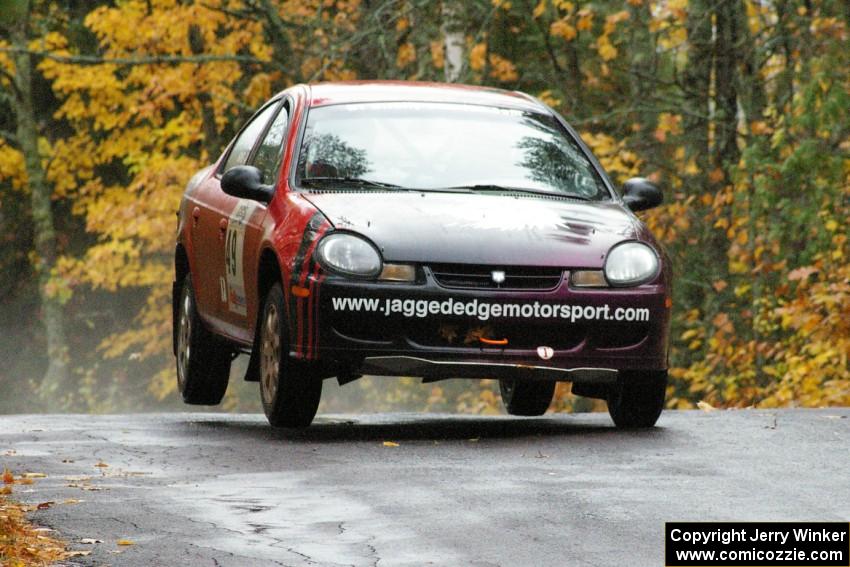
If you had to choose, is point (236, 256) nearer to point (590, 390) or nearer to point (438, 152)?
point (438, 152)

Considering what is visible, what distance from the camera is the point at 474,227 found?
9.39m

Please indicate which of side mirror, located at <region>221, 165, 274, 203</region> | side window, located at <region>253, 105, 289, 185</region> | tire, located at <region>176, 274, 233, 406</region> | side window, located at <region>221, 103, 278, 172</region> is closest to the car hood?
side mirror, located at <region>221, 165, 274, 203</region>

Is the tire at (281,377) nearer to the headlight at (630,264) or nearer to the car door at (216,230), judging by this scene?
the car door at (216,230)

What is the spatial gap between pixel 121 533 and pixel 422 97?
481 centimetres

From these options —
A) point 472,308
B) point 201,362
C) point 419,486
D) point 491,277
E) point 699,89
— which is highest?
point 491,277

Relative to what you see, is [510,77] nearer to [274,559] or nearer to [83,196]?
[83,196]

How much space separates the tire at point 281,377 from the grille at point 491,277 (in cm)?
83

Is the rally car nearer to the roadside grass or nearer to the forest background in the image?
the roadside grass

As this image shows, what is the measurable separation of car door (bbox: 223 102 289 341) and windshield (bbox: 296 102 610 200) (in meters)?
0.31

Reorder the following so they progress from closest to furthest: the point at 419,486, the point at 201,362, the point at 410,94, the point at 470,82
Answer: the point at 419,486, the point at 410,94, the point at 201,362, the point at 470,82

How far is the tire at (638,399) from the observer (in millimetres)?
9914

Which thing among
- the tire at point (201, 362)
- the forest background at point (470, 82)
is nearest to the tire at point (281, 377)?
the tire at point (201, 362)
